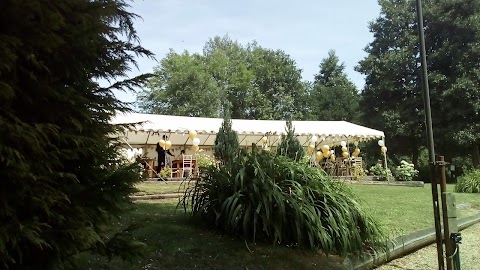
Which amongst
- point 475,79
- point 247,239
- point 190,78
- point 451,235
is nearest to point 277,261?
point 247,239

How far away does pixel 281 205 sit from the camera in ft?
15.8

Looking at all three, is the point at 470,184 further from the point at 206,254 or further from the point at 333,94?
the point at 333,94

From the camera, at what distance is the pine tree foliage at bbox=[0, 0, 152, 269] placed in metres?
2.23

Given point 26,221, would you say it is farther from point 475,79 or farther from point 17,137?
point 475,79

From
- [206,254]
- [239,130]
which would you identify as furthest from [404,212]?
[239,130]

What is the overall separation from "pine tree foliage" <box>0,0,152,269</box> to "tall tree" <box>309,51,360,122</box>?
4017 centimetres

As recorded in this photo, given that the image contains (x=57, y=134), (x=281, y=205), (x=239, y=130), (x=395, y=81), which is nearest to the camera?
(x=57, y=134)

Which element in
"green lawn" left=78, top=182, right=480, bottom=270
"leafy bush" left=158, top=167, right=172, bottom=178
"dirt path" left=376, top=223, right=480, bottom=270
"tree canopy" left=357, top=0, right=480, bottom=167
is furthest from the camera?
"tree canopy" left=357, top=0, right=480, bottom=167

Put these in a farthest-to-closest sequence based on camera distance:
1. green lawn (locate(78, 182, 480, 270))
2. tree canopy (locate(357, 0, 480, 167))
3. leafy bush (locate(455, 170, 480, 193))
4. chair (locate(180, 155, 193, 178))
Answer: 1. tree canopy (locate(357, 0, 480, 167))
2. chair (locate(180, 155, 193, 178))
3. leafy bush (locate(455, 170, 480, 193))
4. green lawn (locate(78, 182, 480, 270))

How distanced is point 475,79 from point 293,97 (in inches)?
791

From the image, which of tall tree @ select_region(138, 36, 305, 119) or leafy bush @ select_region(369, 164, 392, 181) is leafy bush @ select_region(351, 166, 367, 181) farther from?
tall tree @ select_region(138, 36, 305, 119)

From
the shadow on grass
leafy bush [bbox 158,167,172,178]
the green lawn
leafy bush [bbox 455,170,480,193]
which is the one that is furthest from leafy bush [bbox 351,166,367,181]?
the shadow on grass

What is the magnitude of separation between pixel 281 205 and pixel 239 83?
3741cm

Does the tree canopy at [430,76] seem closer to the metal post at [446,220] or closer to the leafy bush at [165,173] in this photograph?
the leafy bush at [165,173]
